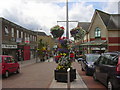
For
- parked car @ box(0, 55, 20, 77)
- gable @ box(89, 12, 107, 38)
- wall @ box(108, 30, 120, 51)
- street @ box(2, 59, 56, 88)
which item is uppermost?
gable @ box(89, 12, 107, 38)

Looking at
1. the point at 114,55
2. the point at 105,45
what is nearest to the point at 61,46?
the point at 114,55

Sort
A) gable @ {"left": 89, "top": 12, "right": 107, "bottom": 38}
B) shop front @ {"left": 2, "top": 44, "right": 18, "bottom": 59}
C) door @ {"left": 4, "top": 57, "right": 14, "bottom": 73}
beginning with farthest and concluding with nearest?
gable @ {"left": 89, "top": 12, "right": 107, "bottom": 38} < shop front @ {"left": 2, "top": 44, "right": 18, "bottom": 59} < door @ {"left": 4, "top": 57, "right": 14, "bottom": 73}

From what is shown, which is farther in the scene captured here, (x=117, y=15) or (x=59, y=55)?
(x=117, y=15)

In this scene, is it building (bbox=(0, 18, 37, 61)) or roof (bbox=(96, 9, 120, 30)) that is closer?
building (bbox=(0, 18, 37, 61))

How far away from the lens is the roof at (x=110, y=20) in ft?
98.4

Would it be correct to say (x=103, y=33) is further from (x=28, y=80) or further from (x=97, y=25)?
(x=28, y=80)

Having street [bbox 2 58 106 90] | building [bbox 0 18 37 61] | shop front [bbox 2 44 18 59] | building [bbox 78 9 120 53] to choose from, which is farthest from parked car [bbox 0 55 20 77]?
building [bbox 78 9 120 53]

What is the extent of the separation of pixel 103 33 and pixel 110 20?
320 cm

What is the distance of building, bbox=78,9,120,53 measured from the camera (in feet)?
98.4

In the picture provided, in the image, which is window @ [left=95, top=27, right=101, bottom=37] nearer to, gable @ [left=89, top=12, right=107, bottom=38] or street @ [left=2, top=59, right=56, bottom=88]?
gable @ [left=89, top=12, right=107, bottom=38]

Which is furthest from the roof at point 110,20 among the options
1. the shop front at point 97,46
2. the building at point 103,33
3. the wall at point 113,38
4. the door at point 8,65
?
the door at point 8,65

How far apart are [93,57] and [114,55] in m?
5.91

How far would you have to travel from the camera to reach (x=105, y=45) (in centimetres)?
3016

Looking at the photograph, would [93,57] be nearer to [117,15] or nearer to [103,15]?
[103,15]
